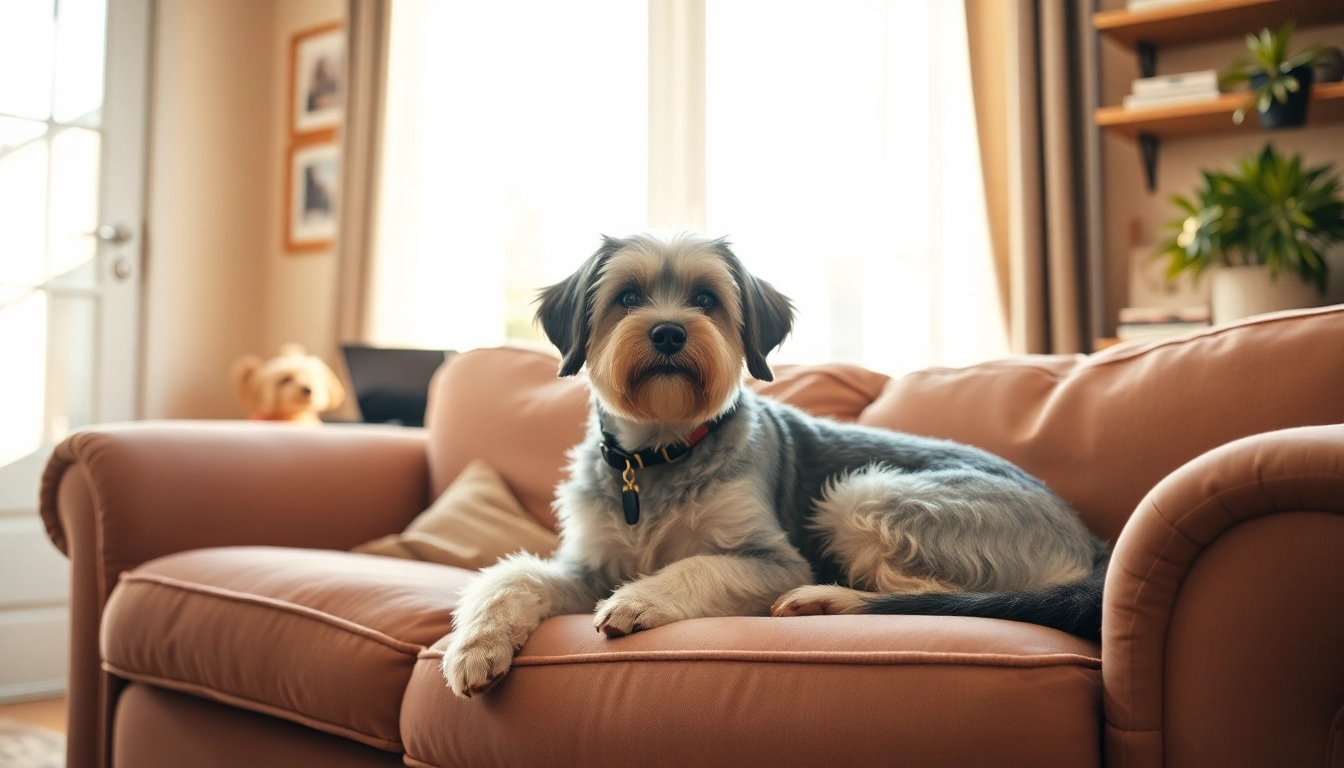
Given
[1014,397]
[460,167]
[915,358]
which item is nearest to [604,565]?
[1014,397]

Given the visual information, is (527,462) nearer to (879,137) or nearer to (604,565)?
(604,565)

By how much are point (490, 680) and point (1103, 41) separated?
116 inches

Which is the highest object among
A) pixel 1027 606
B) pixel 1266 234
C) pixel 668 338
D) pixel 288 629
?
pixel 1266 234

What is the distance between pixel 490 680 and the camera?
5.32 feet

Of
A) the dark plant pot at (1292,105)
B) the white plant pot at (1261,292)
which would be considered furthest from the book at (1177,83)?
the white plant pot at (1261,292)

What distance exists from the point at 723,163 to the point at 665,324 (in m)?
2.47

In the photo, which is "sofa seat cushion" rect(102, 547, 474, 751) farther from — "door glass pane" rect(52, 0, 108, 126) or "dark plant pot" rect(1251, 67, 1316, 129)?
"door glass pane" rect(52, 0, 108, 126)

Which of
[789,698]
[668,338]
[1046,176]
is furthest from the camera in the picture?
[1046,176]

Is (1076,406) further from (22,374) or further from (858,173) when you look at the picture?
(22,374)

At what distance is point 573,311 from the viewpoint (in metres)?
2.05

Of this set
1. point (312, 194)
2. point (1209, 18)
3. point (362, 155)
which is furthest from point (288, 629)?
point (312, 194)

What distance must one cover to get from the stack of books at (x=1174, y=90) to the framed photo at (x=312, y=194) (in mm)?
3741

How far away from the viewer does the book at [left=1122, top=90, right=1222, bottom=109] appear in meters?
3.10

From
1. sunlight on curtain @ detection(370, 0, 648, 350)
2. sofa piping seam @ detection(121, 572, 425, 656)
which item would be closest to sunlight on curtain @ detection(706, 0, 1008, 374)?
sunlight on curtain @ detection(370, 0, 648, 350)
